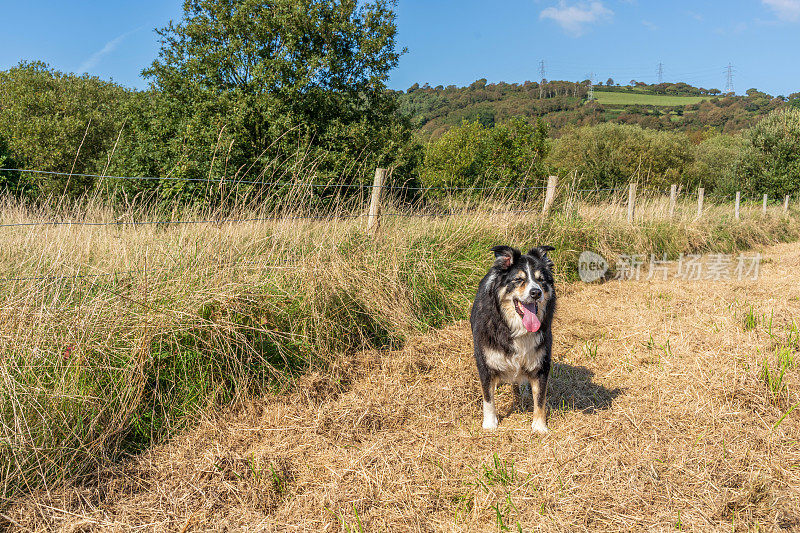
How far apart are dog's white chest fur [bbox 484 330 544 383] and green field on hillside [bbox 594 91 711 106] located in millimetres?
76969

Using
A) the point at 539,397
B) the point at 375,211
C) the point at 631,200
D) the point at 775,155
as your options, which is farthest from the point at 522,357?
the point at 775,155

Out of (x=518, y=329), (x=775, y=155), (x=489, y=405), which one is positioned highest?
(x=775, y=155)

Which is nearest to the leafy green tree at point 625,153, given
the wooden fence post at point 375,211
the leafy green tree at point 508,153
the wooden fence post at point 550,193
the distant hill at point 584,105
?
the leafy green tree at point 508,153

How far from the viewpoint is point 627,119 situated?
5650 cm

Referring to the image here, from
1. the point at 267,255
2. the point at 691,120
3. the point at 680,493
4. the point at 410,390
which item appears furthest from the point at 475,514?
the point at 691,120

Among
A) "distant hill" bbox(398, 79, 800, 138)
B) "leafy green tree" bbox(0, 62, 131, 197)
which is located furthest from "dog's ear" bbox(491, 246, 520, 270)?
"distant hill" bbox(398, 79, 800, 138)

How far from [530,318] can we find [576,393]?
100 cm

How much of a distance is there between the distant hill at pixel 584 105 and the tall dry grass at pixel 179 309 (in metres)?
43.0

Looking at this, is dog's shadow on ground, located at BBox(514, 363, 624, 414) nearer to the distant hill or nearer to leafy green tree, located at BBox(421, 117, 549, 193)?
leafy green tree, located at BBox(421, 117, 549, 193)

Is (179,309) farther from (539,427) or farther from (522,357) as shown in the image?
(539,427)

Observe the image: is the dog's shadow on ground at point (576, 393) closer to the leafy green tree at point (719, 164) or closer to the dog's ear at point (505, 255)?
the dog's ear at point (505, 255)

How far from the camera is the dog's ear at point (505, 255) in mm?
2843

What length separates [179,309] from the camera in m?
2.99

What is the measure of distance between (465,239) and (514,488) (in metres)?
3.66
